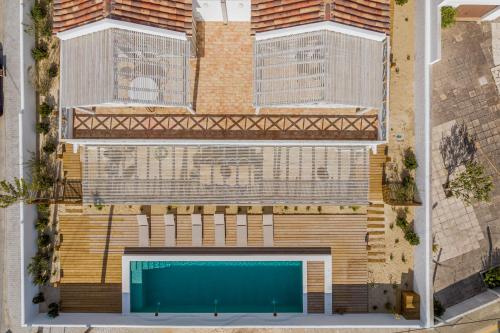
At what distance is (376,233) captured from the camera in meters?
19.0

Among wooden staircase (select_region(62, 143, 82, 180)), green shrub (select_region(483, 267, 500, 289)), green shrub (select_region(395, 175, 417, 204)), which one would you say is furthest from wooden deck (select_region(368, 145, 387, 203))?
wooden staircase (select_region(62, 143, 82, 180))

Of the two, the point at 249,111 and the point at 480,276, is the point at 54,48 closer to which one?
the point at 249,111

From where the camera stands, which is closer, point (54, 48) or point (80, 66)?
point (80, 66)

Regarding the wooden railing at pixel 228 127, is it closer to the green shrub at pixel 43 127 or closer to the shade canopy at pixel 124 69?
the shade canopy at pixel 124 69

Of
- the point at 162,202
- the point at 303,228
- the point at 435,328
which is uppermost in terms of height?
the point at 162,202

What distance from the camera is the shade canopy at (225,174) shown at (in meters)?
17.8

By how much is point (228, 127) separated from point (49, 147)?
9689 millimetres

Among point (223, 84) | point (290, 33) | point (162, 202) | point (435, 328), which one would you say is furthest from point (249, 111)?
point (435, 328)

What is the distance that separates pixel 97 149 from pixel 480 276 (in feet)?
72.5

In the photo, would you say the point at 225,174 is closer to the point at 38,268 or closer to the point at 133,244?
the point at 133,244

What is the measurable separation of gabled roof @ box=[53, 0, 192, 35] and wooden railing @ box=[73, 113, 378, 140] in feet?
14.0

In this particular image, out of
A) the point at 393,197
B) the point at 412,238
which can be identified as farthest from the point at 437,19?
the point at 412,238

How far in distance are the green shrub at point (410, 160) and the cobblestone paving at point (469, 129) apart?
2088 mm

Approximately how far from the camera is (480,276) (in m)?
19.8
